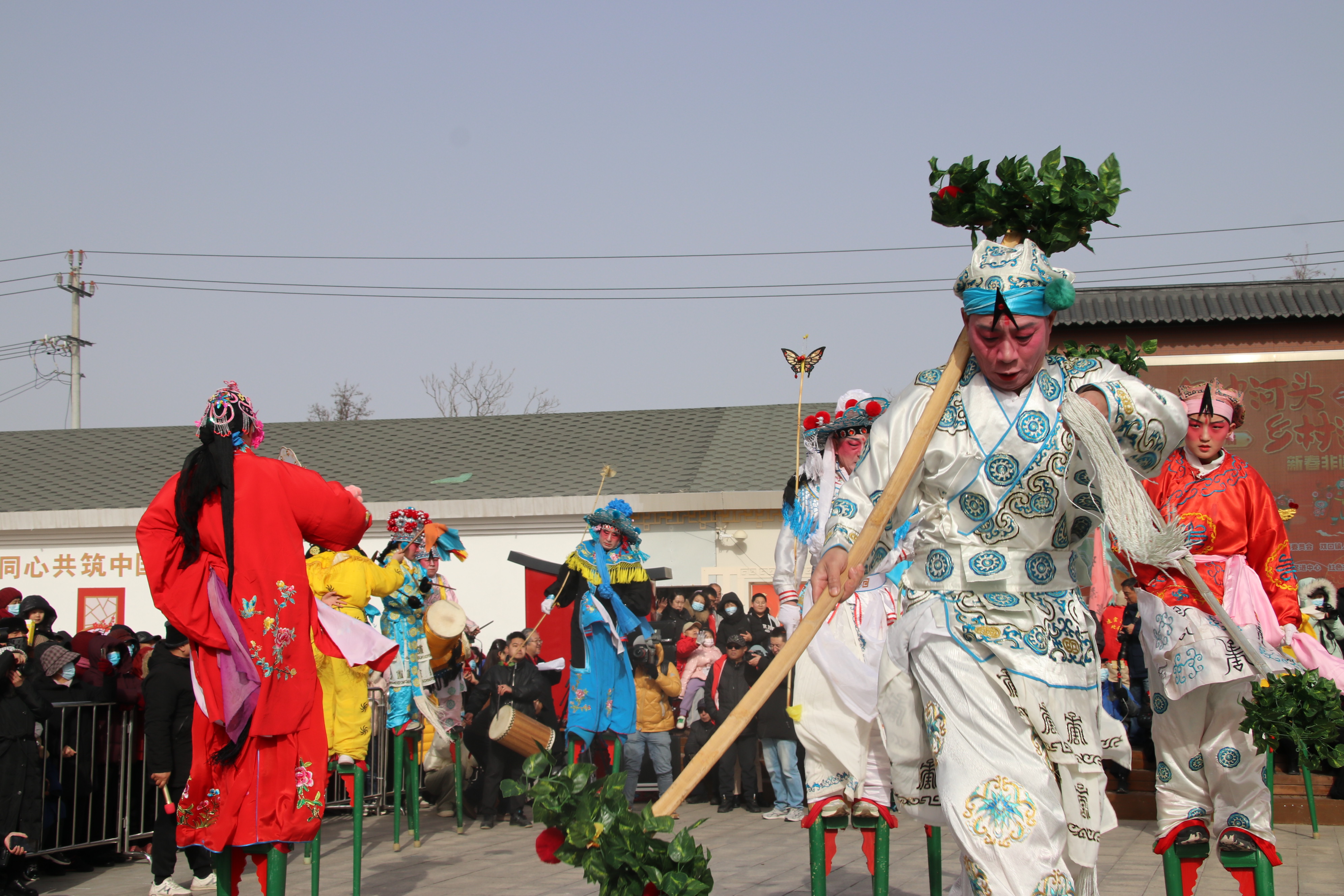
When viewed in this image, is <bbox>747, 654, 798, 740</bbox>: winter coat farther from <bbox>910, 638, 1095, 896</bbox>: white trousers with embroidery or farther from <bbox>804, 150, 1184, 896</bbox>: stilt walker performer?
<bbox>910, 638, 1095, 896</bbox>: white trousers with embroidery

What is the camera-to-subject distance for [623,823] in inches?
143

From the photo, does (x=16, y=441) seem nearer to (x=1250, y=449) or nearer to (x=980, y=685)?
(x=1250, y=449)

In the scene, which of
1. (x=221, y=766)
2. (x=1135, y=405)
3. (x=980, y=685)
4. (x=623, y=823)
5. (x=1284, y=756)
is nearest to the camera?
(x=623, y=823)

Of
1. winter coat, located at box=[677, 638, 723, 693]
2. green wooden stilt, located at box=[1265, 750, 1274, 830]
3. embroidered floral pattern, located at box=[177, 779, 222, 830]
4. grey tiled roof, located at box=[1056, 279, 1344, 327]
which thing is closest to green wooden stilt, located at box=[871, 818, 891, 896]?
green wooden stilt, located at box=[1265, 750, 1274, 830]

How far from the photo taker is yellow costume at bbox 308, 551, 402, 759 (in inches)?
302

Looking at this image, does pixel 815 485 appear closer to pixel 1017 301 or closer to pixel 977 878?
pixel 1017 301

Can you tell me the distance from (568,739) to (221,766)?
5.62 meters

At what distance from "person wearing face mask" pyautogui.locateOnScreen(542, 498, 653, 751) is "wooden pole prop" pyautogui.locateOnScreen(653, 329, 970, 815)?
20.5 feet

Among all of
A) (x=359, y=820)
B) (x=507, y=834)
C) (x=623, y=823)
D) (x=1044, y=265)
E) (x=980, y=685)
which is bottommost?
(x=507, y=834)

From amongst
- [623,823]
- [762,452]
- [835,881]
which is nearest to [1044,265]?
[623,823]

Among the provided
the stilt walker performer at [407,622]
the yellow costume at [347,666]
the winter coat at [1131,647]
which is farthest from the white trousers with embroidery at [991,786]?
the winter coat at [1131,647]

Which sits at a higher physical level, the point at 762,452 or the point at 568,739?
the point at 762,452

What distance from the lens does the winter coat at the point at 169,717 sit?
702cm

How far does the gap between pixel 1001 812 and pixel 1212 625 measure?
204cm
